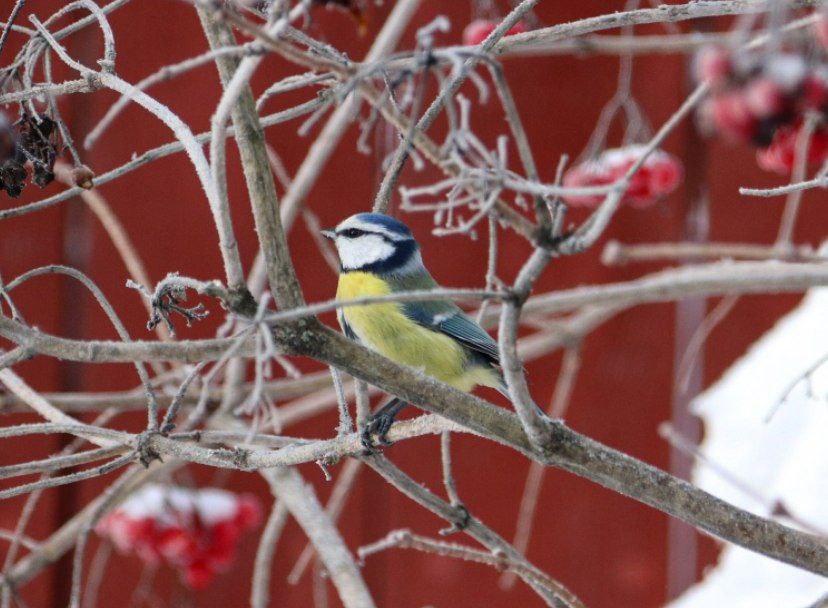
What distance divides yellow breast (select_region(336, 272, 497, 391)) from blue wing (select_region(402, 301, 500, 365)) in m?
0.01

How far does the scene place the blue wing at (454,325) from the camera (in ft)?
4.96

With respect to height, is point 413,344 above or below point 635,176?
below

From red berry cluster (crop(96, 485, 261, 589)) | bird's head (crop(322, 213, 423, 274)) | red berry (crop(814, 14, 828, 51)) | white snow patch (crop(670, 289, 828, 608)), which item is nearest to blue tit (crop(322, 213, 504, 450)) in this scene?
bird's head (crop(322, 213, 423, 274))

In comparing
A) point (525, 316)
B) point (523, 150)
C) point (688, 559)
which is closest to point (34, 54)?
point (523, 150)

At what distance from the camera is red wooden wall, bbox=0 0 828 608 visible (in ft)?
6.91

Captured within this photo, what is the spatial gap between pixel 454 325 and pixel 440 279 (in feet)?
2.44

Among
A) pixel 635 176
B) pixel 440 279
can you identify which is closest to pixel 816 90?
pixel 635 176

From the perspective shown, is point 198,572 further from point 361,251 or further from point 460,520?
point 460,520

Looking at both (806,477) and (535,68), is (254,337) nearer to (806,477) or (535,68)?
(806,477)

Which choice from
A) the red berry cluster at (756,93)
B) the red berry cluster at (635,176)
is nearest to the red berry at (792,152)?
the red berry cluster at (635,176)

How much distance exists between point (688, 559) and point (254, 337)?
194 centimetres

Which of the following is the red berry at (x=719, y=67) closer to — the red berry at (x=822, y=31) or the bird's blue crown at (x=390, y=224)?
the red berry at (x=822, y=31)

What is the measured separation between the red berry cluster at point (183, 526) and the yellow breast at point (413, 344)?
46cm

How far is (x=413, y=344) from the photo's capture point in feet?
5.07
